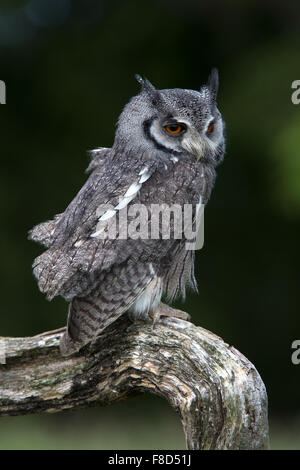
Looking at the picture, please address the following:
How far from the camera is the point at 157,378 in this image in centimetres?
263

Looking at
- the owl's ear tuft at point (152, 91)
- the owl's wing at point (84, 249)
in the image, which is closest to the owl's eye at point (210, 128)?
the owl's ear tuft at point (152, 91)

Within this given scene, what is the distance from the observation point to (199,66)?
5.98m

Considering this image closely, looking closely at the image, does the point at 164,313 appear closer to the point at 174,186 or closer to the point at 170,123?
the point at 174,186

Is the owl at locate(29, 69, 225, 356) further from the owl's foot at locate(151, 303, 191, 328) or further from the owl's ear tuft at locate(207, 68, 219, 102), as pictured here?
the owl's ear tuft at locate(207, 68, 219, 102)

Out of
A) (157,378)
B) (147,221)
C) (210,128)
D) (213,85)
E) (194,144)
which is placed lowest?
(157,378)

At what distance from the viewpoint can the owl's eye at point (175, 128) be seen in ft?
9.49

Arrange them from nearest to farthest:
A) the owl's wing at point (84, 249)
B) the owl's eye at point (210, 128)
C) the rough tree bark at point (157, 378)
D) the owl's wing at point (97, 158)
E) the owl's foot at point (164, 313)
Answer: the rough tree bark at point (157, 378) < the owl's wing at point (84, 249) < the owl's foot at point (164, 313) < the owl's eye at point (210, 128) < the owl's wing at point (97, 158)

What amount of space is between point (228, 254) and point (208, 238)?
0.78 ft

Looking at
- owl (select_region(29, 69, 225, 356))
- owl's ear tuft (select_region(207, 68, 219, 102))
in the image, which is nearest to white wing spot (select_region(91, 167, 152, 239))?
owl (select_region(29, 69, 225, 356))

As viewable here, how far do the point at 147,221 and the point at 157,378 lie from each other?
2.11 feet

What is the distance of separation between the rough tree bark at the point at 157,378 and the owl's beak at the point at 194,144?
2.40ft

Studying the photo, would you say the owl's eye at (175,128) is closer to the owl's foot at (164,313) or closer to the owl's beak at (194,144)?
the owl's beak at (194,144)

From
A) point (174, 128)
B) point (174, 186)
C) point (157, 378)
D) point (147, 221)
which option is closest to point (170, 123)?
point (174, 128)
